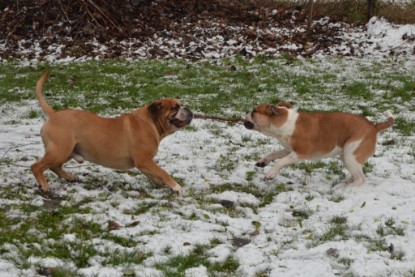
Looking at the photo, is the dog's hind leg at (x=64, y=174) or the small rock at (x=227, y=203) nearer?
the small rock at (x=227, y=203)

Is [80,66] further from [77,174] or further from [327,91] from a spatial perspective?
[77,174]

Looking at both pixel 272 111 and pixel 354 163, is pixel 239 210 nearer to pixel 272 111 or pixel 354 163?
pixel 272 111

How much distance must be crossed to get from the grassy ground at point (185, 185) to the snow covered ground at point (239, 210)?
0.07 ft

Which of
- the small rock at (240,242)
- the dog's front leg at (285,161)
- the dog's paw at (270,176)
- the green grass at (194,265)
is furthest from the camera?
the dog's paw at (270,176)

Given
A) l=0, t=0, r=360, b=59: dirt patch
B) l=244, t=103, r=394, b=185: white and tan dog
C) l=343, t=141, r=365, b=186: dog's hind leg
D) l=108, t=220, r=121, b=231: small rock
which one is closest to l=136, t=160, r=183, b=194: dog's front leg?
l=108, t=220, r=121, b=231: small rock

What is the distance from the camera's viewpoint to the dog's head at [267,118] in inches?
261

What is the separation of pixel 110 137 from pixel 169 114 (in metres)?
0.71

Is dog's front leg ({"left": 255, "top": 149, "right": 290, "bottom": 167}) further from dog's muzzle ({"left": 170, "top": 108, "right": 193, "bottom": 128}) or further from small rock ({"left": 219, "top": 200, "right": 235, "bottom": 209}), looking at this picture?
dog's muzzle ({"left": 170, "top": 108, "right": 193, "bottom": 128})

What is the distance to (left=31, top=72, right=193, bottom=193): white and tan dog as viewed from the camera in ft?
19.2

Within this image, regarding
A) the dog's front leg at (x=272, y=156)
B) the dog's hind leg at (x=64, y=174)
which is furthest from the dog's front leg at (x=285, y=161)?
the dog's hind leg at (x=64, y=174)

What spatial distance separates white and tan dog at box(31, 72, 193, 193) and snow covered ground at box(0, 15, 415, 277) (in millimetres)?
299

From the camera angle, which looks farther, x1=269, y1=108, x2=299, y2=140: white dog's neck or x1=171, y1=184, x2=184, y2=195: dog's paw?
x1=269, y1=108, x2=299, y2=140: white dog's neck

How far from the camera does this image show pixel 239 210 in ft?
18.8

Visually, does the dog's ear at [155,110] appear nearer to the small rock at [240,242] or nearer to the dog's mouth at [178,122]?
the dog's mouth at [178,122]
